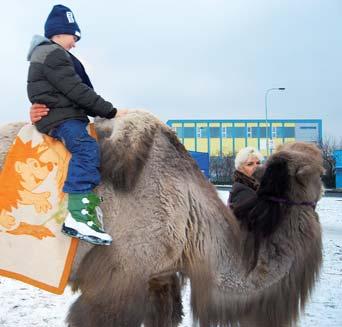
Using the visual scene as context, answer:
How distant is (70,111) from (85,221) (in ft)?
2.72

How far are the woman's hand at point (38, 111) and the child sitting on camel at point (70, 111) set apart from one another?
3cm

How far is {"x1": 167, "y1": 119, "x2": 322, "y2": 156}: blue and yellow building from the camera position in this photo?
56.2 metres

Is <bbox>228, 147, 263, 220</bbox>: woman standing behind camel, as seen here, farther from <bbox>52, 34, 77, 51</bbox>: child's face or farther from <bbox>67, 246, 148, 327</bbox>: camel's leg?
<bbox>52, 34, 77, 51</bbox>: child's face

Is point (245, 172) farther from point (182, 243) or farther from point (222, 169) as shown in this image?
point (222, 169)

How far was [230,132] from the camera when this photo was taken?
59938 mm

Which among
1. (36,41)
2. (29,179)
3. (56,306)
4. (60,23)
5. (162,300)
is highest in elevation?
(60,23)

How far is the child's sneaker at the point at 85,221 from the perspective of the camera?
3.26 metres

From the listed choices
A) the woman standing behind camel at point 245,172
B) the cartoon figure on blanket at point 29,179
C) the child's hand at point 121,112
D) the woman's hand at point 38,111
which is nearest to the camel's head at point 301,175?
the woman standing behind camel at point 245,172

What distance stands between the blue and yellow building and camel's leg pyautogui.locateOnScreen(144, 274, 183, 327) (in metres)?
52.2

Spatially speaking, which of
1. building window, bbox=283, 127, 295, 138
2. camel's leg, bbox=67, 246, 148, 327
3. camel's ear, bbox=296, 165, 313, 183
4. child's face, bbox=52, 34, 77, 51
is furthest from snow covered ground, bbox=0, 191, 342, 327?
building window, bbox=283, 127, 295, 138

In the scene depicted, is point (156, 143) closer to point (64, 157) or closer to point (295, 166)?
point (64, 157)

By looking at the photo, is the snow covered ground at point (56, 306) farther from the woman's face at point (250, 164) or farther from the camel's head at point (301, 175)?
the camel's head at point (301, 175)

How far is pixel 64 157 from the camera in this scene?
11.6 feet

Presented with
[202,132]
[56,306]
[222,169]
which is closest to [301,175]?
[56,306]
